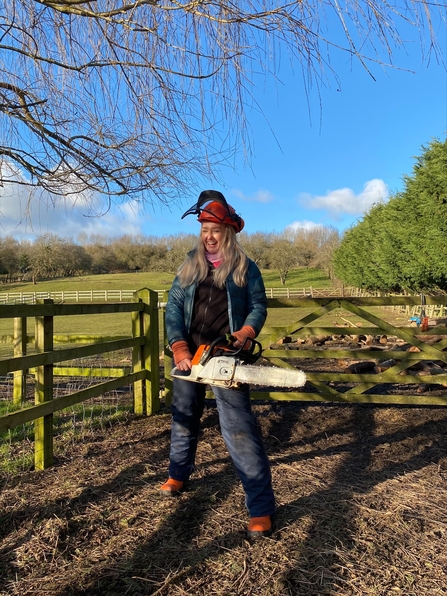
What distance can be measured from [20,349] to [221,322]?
147 inches

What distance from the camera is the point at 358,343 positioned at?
11.6 metres

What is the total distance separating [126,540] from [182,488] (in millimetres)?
660

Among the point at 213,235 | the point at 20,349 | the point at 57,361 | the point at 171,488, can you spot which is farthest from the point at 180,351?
the point at 20,349

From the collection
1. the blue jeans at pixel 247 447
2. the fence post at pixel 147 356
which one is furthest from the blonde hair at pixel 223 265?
the fence post at pixel 147 356

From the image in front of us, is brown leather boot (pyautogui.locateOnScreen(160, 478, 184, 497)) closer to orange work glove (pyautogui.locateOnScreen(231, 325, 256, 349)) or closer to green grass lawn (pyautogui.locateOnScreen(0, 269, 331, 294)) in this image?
orange work glove (pyautogui.locateOnScreen(231, 325, 256, 349))

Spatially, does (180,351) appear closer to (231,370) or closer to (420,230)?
(231,370)

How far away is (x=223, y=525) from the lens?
8.70 feet

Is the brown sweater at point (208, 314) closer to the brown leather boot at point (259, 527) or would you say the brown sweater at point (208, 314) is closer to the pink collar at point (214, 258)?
the pink collar at point (214, 258)

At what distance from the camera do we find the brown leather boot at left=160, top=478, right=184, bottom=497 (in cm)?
305

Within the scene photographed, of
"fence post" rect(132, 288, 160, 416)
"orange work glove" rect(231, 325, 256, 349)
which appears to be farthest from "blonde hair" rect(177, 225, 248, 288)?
"fence post" rect(132, 288, 160, 416)

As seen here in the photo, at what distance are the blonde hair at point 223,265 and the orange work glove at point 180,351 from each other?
0.38 meters

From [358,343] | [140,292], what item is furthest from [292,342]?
A: [140,292]

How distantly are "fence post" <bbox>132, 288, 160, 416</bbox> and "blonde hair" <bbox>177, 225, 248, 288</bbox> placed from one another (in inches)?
90.1

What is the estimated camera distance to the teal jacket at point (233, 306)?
278cm
